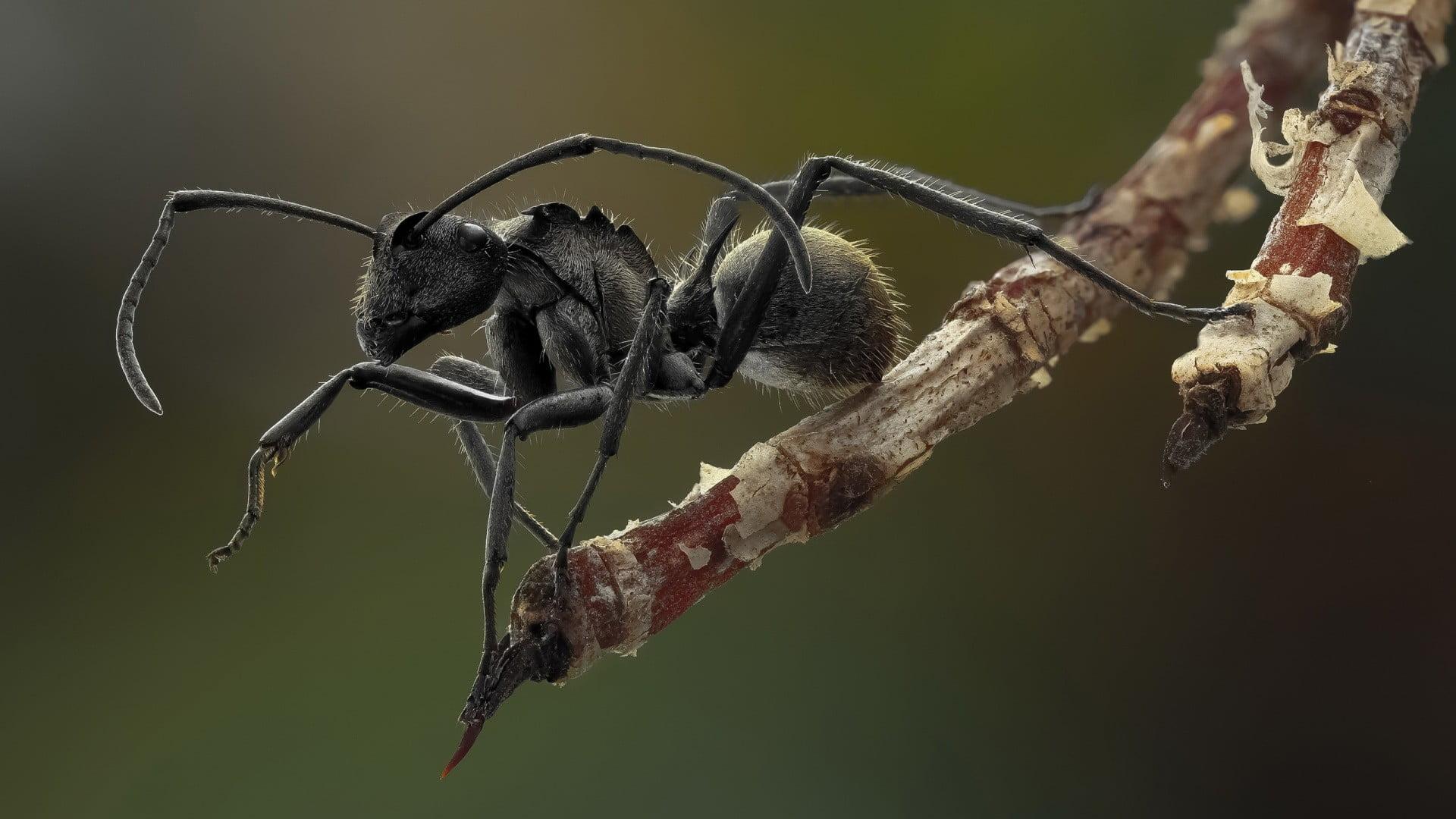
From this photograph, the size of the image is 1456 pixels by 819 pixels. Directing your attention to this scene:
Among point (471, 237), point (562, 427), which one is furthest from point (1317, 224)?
point (471, 237)

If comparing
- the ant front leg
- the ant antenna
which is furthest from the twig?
the ant antenna

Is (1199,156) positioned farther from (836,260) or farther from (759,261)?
(759,261)

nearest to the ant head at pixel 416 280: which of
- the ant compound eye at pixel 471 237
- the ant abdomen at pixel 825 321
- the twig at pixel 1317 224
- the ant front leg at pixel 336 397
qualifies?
the ant compound eye at pixel 471 237

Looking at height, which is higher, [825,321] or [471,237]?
[471,237]

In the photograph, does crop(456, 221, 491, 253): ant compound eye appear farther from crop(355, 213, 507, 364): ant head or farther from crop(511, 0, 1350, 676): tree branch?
crop(511, 0, 1350, 676): tree branch

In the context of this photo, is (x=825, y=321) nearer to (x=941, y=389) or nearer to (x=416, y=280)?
(x=941, y=389)

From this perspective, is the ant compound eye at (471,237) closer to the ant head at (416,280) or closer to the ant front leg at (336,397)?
the ant head at (416,280)

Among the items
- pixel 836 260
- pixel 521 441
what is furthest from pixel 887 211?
pixel 521 441
